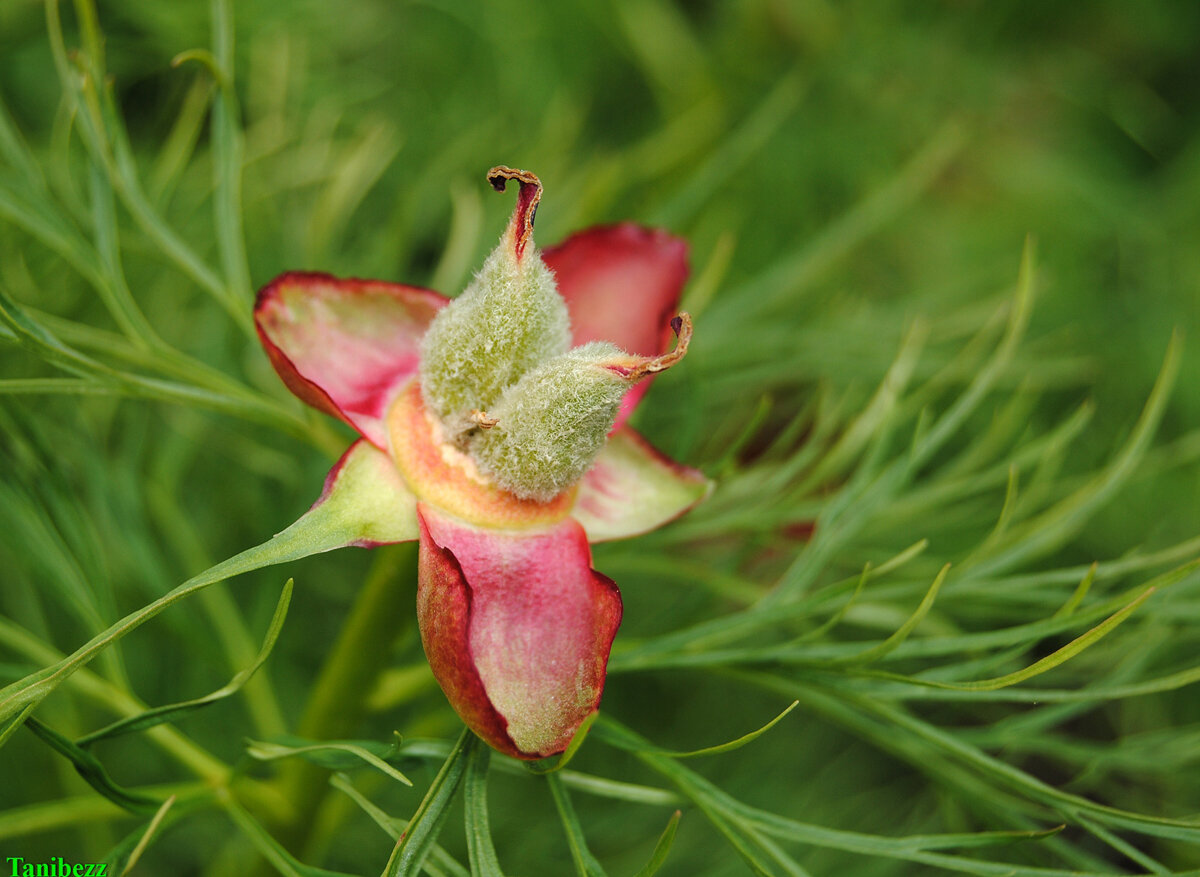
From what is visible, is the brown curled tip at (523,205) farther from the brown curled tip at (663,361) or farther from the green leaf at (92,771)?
the green leaf at (92,771)

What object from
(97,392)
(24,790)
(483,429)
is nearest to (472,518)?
(483,429)

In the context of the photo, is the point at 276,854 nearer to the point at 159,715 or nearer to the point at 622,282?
the point at 159,715

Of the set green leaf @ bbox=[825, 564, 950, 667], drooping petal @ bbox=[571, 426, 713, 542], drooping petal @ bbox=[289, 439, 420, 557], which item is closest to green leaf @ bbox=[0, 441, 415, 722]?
drooping petal @ bbox=[289, 439, 420, 557]

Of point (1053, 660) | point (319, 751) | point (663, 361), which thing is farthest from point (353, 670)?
point (1053, 660)

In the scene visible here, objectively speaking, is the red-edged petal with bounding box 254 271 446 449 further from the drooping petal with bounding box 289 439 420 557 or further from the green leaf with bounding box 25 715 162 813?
the green leaf with bounding box 25 715 162 813

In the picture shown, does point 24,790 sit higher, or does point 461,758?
point 461,758

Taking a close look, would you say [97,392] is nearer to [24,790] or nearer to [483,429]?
[483,429]
